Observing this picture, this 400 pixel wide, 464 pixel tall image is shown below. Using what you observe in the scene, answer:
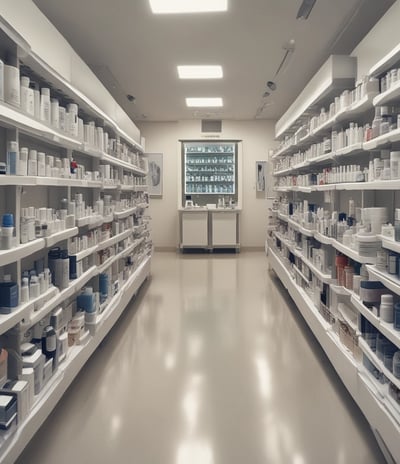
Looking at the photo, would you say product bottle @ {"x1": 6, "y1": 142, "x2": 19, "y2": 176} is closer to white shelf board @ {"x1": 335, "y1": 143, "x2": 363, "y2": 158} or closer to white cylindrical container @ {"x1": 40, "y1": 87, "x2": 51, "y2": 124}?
white cylindrical container @ {"x1": 40, "y1": 87, "x2": 51, "y2": 124}

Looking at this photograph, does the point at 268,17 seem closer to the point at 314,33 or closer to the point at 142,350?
the point at 314,33

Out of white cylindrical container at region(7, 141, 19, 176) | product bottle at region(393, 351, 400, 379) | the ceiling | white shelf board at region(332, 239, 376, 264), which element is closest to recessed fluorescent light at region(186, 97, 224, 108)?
the ceiling

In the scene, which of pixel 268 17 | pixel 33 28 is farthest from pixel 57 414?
pixel 268 17

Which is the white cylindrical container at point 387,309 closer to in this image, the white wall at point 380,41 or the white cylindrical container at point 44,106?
the white wall at point 380,41

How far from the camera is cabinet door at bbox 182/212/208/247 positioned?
10.3 metres

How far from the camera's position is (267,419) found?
107 inches

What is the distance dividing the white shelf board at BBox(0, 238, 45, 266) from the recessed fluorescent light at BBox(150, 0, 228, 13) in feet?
9.46

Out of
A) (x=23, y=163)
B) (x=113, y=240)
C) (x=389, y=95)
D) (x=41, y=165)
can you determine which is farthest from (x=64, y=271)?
(x=389, y=95)

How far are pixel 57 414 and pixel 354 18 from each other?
4.67 metres

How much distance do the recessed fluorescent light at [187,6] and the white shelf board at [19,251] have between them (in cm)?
288

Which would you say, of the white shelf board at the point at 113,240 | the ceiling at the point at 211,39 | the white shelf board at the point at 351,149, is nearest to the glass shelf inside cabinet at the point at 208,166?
the ceiling at the point at 211,39

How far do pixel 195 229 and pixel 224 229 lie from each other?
27.9 inches

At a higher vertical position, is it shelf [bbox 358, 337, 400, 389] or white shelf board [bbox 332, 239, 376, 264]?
white shelf board [bbox 332, 239, 376, 264]

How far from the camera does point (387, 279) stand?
226 cm
